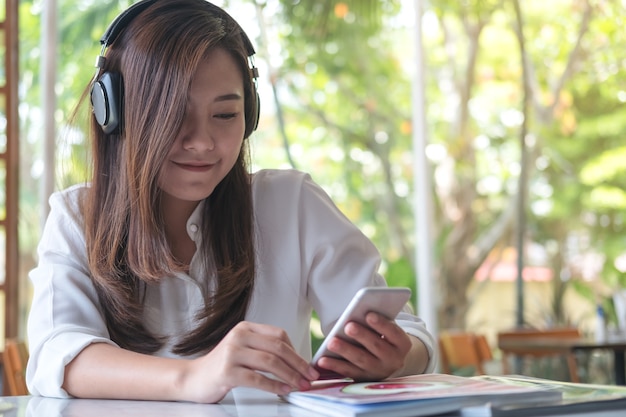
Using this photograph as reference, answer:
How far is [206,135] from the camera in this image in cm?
128

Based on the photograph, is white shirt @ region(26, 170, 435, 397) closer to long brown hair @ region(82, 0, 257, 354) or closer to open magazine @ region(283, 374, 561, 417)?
long brown hair @ region(82, 0, 257, 354)

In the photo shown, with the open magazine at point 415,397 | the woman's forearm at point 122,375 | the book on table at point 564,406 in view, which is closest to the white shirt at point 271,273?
the woman's forearm at point 122,375

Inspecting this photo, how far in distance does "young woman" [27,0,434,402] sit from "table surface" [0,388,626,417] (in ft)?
0.17

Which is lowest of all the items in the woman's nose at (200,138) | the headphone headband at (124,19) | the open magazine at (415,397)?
the open magazine at (415,397)

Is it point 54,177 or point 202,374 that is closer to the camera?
point 202,374

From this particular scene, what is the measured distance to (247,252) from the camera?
1.42 m

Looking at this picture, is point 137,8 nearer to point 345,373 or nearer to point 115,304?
point 115,304

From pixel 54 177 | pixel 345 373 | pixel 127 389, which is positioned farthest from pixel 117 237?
pixel 54 177

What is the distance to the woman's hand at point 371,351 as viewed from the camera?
1046 mm

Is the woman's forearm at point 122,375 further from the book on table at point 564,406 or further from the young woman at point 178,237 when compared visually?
the book on table at point 564,406

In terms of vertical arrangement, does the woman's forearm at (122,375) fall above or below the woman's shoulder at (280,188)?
below

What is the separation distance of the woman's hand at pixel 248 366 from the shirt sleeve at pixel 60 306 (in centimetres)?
22

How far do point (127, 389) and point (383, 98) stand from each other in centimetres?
503

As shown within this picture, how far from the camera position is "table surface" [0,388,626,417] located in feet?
2.96
